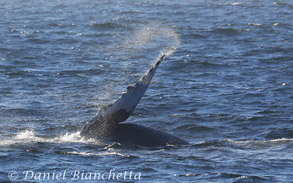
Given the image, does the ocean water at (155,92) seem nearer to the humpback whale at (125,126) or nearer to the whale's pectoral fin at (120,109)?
the humpback whale at (125,126)

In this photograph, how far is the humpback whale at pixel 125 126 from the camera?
1230 centimetres

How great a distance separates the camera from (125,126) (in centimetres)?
1262

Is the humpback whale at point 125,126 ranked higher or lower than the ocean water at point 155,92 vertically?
higher

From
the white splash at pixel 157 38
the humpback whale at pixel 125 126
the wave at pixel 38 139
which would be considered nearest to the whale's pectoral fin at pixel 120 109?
the humpback whale at pixel 125 126

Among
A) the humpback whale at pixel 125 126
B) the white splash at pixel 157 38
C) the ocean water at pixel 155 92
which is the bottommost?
the white splash at pixel 157 38

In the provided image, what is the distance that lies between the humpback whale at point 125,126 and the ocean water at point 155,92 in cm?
20

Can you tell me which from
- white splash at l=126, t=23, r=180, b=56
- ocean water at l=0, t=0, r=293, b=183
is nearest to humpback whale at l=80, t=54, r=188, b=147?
ocean water at l=0, t=0, r=293, b=183

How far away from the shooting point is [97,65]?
2614cm

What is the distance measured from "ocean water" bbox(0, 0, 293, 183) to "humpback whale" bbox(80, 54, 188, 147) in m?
0.20

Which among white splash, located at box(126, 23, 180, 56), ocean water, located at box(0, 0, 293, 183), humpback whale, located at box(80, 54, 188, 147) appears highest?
humpback whale, located at box(80, 54, 188, 147)

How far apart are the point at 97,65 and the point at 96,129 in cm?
1386

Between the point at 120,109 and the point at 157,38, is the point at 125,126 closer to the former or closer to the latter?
the point at 120,109

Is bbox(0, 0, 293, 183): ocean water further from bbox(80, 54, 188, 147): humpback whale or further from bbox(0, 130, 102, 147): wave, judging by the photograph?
bbox(80, 54, 188, 147): humpback whale

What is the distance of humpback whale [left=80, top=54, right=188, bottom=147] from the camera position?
12.3 metres
